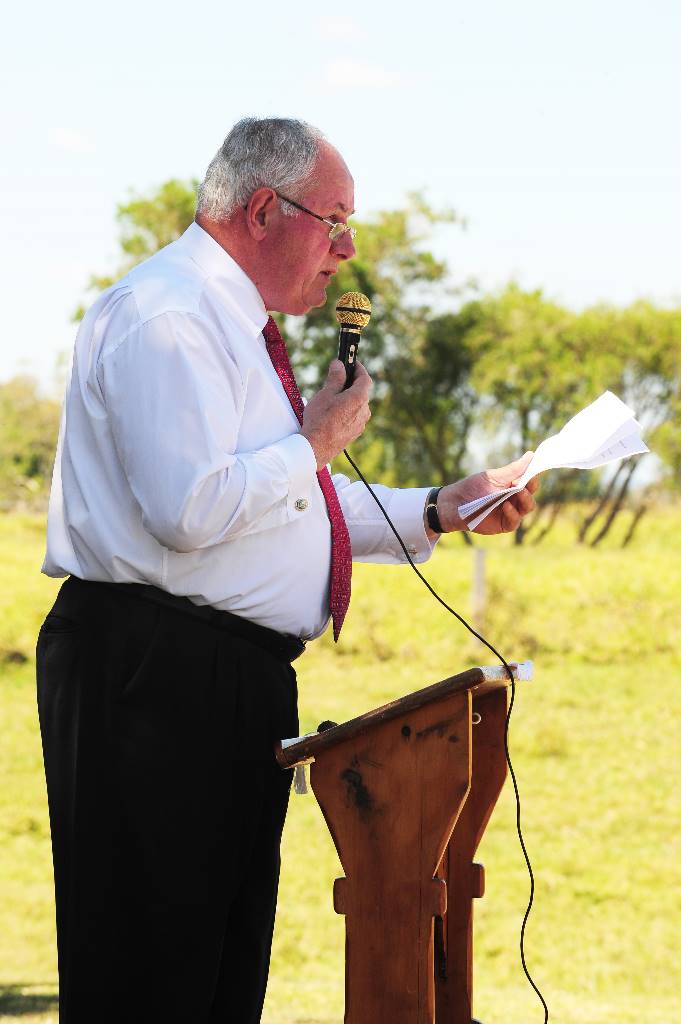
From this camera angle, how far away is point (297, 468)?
1865 millimetres

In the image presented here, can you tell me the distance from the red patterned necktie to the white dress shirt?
2cm

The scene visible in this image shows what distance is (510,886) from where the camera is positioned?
17.7 feet

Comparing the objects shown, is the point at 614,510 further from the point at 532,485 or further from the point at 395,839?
the point at 395,839

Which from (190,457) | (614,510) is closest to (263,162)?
(190,457)

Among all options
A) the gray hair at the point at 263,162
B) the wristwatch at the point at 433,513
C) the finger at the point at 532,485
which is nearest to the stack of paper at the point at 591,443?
the finger at the point at 532,485

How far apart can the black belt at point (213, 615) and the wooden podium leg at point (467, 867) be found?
0.39m

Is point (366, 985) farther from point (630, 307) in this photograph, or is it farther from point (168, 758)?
point (630, 307)

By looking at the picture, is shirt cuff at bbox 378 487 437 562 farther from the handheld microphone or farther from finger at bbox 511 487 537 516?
the handheld microphone

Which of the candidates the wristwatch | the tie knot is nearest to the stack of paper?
the wristwatch

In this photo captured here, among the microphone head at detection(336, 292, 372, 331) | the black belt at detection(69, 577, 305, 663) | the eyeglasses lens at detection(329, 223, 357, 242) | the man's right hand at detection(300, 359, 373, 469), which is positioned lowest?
the black belt at detection(69, 577, 305, 663)

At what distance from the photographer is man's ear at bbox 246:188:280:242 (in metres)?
1.99

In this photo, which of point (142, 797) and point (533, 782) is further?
point (533, 782)

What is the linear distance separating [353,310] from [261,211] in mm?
214

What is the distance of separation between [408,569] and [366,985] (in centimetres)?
778
